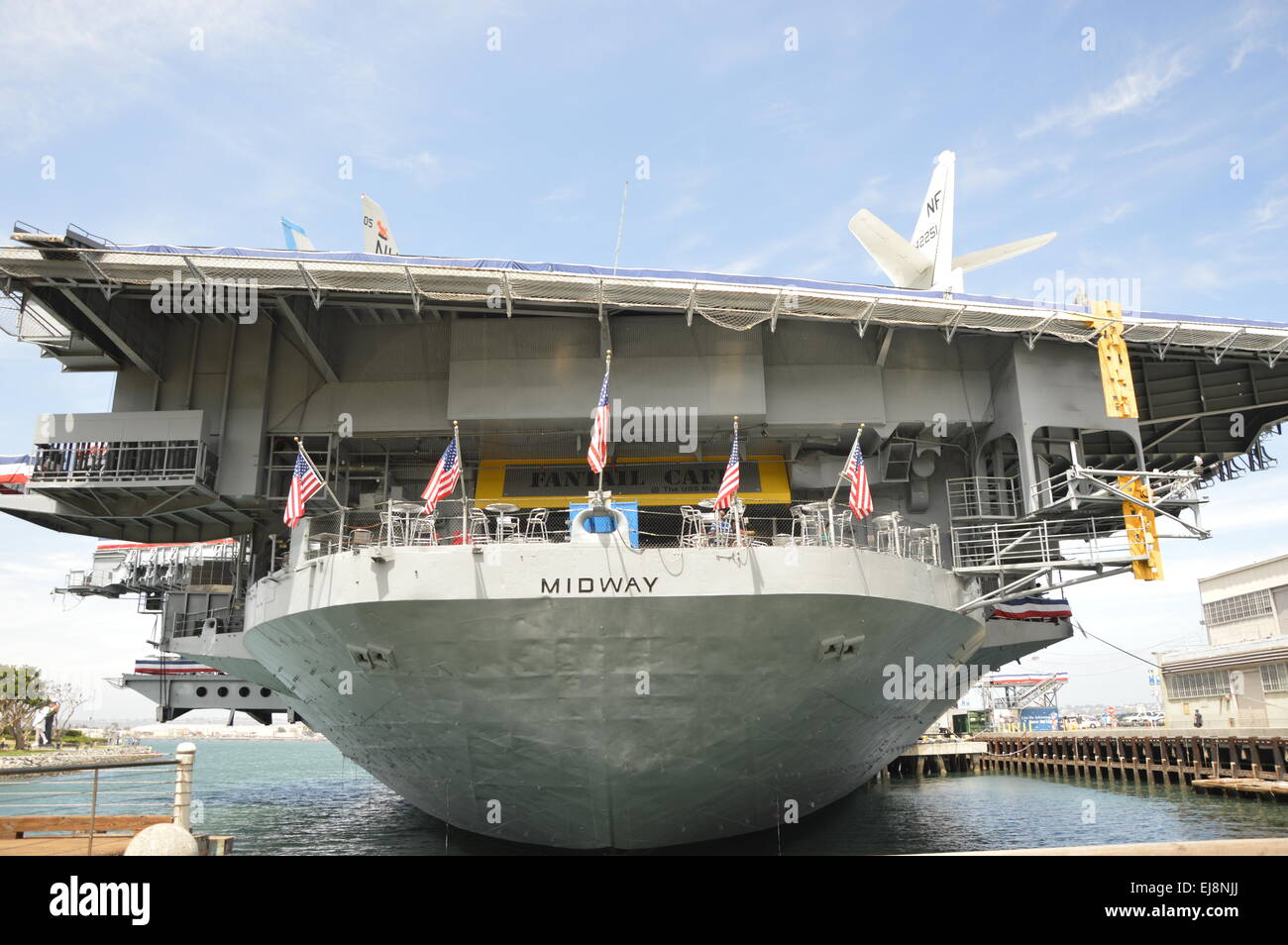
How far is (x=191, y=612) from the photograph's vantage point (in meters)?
22.2

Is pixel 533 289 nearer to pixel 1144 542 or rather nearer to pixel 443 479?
pixel 443 479

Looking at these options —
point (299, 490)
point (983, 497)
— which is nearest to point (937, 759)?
point (983, 497)

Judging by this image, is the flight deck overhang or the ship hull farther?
the flight deck overhang

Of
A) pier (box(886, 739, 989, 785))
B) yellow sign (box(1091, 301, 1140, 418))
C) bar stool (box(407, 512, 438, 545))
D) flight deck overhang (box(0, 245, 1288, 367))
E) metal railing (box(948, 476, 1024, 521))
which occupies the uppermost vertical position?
flight deck overhang (box(0, 245, 1288, 367))

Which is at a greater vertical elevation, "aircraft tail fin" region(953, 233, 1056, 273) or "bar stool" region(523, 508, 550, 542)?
"aircraft tail fin" region(953, 233, 1056, 273)

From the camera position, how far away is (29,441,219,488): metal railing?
1619cm

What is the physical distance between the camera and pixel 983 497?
55.9 feet

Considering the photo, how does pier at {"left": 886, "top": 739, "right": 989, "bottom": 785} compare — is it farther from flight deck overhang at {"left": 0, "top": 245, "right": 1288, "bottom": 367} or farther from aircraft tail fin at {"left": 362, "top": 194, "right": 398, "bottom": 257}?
aircraft tail fin at {"left": 362, "top": 194, "right": 398, "bottom": 257}

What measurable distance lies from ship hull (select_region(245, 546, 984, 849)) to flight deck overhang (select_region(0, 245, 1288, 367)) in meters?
4.63

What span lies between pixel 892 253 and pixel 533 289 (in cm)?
860

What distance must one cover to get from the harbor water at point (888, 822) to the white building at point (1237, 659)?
20.9ft

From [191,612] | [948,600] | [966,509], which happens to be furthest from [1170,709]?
[191,612]

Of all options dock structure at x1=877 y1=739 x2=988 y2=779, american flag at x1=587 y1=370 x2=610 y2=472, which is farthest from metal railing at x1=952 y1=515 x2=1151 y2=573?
dock structure at x1=877 y1=739 x2=988 y2=779
